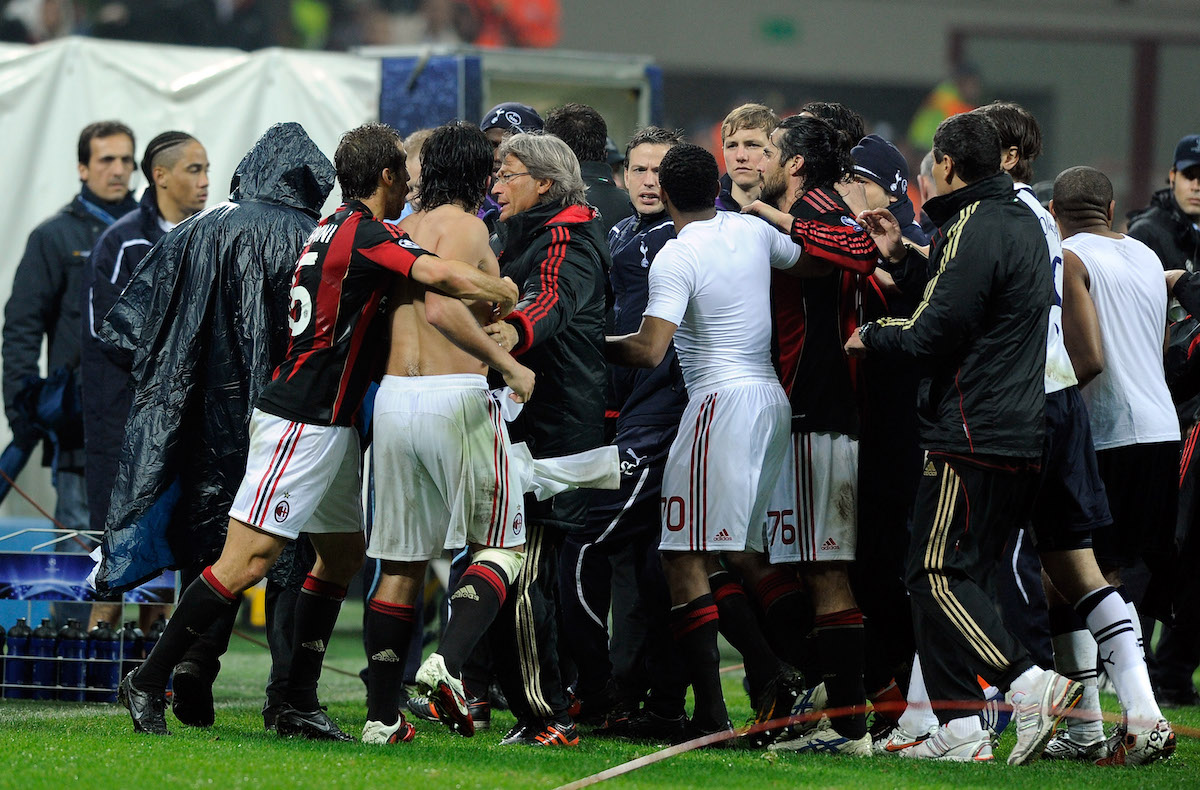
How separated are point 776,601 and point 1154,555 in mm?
1552

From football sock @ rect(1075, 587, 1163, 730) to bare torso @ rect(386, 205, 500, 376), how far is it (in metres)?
2.24

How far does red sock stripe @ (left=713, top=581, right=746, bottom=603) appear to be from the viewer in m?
5.54

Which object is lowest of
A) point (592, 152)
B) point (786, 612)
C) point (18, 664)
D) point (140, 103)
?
point (18, 664)

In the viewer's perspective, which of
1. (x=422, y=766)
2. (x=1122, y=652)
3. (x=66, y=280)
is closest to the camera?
(x=422, y=766)

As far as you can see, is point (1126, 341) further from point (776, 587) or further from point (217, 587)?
point (217, 587)

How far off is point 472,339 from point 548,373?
61 cm

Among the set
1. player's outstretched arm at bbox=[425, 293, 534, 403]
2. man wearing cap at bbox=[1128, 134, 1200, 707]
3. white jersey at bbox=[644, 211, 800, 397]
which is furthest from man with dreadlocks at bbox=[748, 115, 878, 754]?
man wearing cap at bbox=[1128, 134, 1200, 707]

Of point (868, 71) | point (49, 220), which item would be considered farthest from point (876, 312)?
point (868, 71)

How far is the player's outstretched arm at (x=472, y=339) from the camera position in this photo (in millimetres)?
4961

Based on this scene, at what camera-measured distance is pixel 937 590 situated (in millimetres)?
5102

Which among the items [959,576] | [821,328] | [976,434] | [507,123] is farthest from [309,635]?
[507,123]

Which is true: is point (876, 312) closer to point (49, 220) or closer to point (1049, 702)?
point (1049, 702)

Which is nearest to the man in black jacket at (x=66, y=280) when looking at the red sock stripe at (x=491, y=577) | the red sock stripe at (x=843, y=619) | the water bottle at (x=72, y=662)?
the water bottle at (x=72, y=662)

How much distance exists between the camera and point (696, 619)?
5.41 meters
